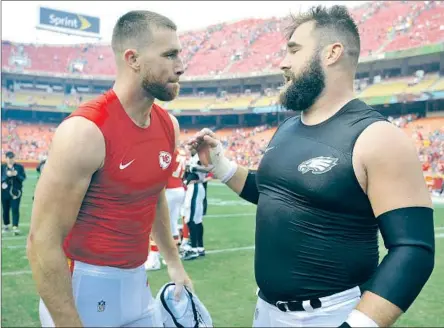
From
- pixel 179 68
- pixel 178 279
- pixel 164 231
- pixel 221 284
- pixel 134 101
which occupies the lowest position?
pixel 221 284

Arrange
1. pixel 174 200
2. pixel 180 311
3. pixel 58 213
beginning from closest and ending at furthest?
1. pixel 58 213
2. pixel 180 311
3. pixel 174 200

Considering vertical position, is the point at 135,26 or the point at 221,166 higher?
the point at 135,26

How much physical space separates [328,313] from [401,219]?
1.93ft

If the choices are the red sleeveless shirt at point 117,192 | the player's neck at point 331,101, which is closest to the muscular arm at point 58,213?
the red sleeveless shirt at point 117,192

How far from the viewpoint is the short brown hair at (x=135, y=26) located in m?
2.32

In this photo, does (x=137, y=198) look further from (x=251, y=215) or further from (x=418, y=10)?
(x=418, y=10)

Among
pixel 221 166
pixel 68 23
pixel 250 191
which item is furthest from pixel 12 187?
pixel 68 23

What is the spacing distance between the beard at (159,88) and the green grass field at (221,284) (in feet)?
8.74

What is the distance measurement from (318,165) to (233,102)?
38.3m

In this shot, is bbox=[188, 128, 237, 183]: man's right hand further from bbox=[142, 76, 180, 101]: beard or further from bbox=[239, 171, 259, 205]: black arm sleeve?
bbox=[142, 76, 180, 101]: beard

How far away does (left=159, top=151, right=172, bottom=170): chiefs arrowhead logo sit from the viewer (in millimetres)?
2379

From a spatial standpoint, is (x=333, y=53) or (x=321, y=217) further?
(x=333, y=53)

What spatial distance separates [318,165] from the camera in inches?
79.5

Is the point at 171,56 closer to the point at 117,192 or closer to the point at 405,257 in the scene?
the point at 117,192
